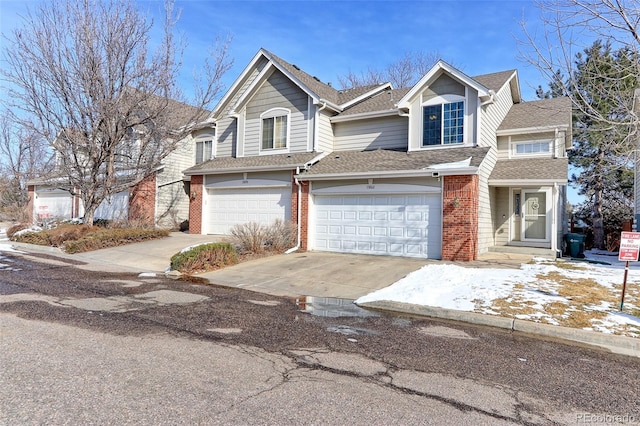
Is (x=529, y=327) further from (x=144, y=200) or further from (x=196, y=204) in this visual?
(x=144, y=200)

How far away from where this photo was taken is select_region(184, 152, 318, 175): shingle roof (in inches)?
647

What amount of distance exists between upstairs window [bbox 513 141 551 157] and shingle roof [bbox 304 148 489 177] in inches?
129

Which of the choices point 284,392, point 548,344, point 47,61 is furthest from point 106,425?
point 47,61

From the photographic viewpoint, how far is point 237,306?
7.63 m

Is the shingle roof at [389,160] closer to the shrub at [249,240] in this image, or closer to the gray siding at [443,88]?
the gray siding at [443,88]

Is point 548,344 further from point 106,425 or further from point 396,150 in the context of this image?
point 396,150

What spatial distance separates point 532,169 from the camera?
48.9ft

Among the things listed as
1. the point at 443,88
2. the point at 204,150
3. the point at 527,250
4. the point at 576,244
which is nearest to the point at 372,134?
the point at 443,88

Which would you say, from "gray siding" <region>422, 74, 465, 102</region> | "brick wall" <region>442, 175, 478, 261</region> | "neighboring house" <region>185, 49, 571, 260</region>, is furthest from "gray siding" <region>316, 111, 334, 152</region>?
"brick wall" <region>442, 175, 478, 261</region>

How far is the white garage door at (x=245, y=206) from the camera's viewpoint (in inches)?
657

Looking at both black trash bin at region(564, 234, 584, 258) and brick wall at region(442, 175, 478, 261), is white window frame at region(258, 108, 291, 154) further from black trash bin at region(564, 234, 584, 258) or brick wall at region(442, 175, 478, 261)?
black trash bin at region(564, 234, 584, 258)

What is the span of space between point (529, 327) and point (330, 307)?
11.6ft

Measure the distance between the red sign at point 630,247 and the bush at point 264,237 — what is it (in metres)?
10.2

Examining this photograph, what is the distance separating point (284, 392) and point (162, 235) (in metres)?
15.5
